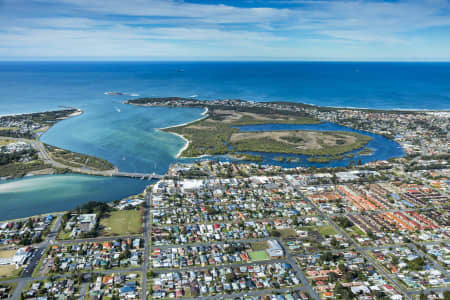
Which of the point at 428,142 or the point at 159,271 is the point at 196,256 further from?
the point at 428,142

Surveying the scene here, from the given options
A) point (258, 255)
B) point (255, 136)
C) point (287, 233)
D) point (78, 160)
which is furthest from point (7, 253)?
point (255, 136)

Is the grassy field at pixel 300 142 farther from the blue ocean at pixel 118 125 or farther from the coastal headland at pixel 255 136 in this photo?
the blue ocean at pixel 118 125

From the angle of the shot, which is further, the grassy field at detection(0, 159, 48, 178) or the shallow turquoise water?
the grassy field at detection(0, 159, 48, 178)

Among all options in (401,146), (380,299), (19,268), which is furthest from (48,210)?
(401,146)

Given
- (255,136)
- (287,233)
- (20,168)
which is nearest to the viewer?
(287,233)

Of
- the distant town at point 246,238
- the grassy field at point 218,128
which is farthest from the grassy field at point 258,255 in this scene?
the grassy field at point 218,128

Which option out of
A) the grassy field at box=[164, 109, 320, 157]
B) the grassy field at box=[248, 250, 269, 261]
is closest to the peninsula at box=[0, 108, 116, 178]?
the grassy field at box=[164, 109, 320, 157]

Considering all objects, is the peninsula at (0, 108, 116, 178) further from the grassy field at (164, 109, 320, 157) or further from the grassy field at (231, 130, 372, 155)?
the grassy field at (231, 130, 372, 155)

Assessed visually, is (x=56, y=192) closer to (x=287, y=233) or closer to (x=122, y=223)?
(x=122, y=223)
